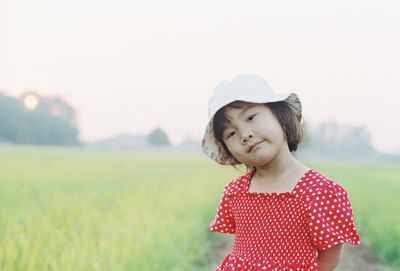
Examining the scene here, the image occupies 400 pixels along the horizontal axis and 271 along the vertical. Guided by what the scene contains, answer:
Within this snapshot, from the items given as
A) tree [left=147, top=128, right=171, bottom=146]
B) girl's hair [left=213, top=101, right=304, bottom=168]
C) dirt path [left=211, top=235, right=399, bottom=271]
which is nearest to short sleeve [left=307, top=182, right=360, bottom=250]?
girl's hair [left=213, top=101, right=304, bottom=168]

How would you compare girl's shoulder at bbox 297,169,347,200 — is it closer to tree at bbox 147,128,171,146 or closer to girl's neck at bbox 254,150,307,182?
girl's neck at bbox 254,150,307,182

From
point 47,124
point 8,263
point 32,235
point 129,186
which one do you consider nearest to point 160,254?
point 32,235

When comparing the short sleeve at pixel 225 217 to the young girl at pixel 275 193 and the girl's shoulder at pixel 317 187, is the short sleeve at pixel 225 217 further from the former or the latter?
the girl's shoulder at pixel 317 187

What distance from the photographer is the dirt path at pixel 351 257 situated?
632 cm

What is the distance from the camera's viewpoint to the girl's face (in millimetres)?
2324

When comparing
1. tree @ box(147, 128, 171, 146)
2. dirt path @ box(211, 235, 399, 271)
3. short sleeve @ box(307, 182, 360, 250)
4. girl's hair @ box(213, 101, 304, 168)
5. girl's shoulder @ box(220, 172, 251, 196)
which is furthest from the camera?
tree @ box(147, 128, 171, 146)

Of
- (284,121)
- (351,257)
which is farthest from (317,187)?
(351,257)

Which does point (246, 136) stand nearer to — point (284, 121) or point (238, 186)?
point (284, 121)

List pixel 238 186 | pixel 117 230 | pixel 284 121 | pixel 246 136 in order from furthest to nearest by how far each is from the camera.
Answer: pixel 117 230, pixel 238 186, pixel 284 121, pixel 246 136

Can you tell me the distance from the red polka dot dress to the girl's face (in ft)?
0.53

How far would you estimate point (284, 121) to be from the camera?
2.43 meters

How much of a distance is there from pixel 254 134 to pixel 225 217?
0.50m

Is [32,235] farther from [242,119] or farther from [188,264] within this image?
[242,119]

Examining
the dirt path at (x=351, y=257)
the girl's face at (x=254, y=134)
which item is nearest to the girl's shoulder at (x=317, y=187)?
the girl's face at (x=254, y=134)
